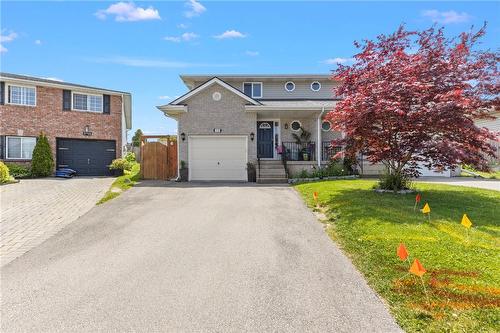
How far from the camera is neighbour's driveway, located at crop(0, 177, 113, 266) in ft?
20.3

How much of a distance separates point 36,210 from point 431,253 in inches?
388

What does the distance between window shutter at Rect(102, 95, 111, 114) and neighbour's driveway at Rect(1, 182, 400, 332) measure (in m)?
14.0

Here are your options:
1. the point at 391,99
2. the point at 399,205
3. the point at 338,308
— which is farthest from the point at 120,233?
the point at 391,99

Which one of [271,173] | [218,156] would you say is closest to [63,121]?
[218,156]

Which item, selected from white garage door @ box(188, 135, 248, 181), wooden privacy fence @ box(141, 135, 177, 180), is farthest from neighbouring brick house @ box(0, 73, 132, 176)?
white garage door @ box(188, 135, 248, 181)

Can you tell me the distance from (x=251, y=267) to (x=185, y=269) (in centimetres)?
99

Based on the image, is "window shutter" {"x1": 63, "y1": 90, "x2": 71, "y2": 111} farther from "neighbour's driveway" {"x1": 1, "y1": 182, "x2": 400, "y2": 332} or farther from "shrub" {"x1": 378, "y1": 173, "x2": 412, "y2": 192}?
"shrub" {"x1": 378, "y1": 173, "x2": 412, "y2": 192}

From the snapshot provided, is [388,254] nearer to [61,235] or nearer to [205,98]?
[61,235]

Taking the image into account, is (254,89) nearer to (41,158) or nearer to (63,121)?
(63,121)

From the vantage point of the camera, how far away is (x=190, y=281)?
417cm

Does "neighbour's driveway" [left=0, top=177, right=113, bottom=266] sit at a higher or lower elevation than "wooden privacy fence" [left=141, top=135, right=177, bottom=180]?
lower

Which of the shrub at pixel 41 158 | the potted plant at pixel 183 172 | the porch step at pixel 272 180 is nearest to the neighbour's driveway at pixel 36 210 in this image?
the shrub at pixel 41 158

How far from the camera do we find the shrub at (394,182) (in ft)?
32.1

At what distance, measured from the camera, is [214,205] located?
9289 millimetres
